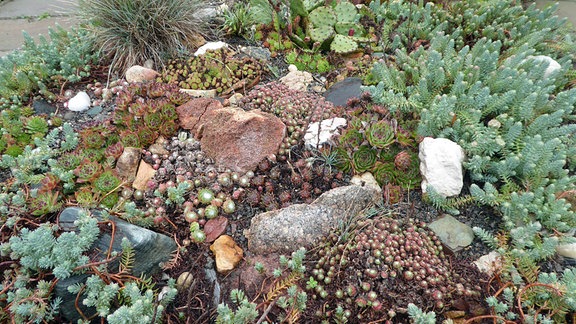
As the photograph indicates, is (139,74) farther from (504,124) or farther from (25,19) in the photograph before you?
(504,124)

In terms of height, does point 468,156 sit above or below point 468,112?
below

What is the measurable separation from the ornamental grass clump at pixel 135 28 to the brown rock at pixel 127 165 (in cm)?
159

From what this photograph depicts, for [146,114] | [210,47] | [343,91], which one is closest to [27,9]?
[210,47]

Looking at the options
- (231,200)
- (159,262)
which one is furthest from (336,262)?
(159,262)

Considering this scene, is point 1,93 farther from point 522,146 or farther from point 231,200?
point 522,146

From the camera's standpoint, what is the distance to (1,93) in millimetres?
3984

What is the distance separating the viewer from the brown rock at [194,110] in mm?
3475

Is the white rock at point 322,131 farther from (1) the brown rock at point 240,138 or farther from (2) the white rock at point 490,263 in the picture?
(2) the white rock at point 490,263

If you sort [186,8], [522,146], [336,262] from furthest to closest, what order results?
[186,8] → [522,146] → [336,262]

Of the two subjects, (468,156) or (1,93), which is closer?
(468,156)

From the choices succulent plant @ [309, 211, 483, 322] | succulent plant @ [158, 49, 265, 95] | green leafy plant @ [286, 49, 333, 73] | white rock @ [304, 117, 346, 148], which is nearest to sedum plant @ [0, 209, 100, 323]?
succulent plant @ [309, 211, 483, 322]

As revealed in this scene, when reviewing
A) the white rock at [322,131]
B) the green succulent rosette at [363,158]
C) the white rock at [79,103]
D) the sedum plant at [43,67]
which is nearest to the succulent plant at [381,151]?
the green succulent rosette at [363,158]

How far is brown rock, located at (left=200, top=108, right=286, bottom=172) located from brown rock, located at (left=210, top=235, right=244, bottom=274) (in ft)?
2.13

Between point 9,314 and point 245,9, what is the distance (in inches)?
159
